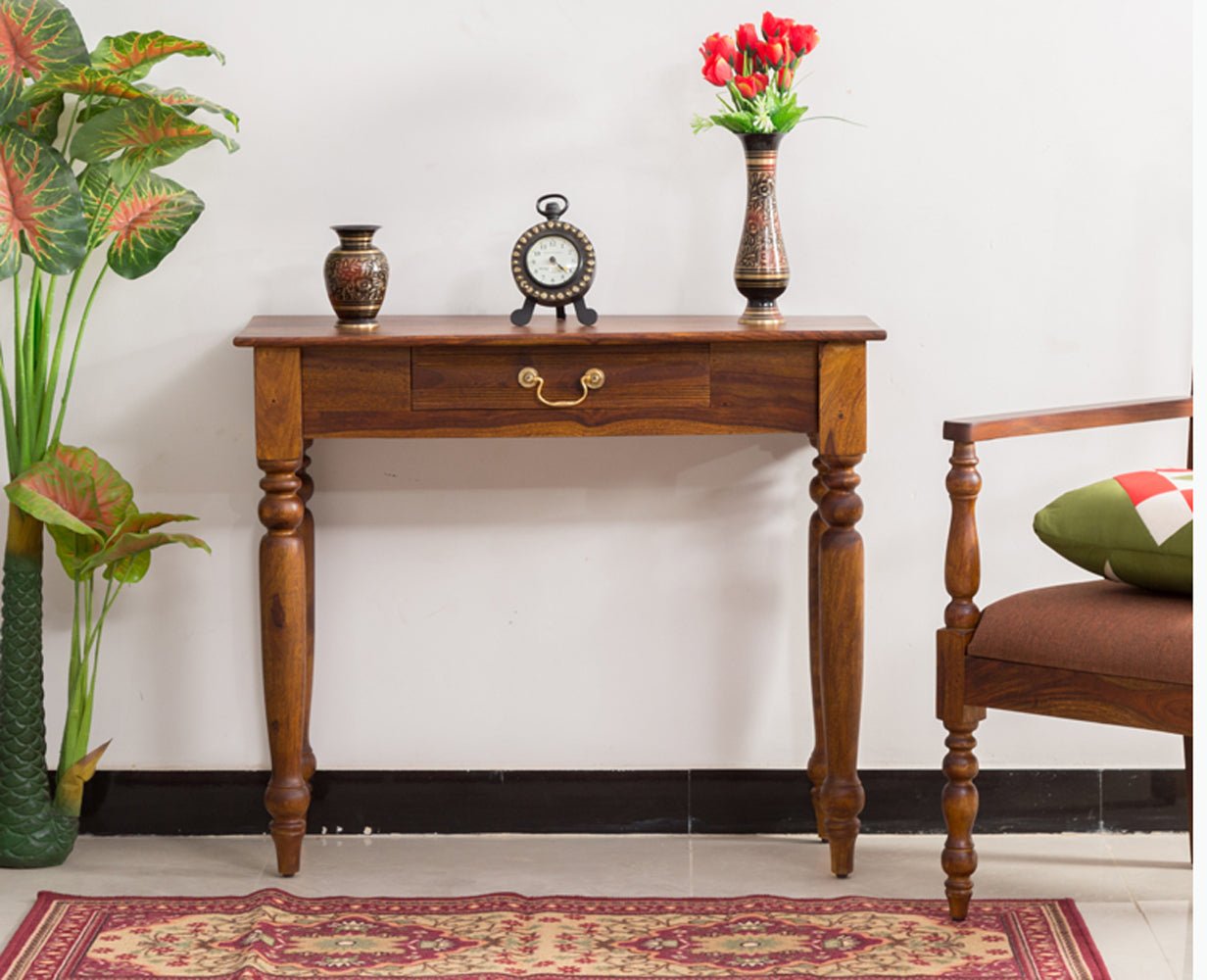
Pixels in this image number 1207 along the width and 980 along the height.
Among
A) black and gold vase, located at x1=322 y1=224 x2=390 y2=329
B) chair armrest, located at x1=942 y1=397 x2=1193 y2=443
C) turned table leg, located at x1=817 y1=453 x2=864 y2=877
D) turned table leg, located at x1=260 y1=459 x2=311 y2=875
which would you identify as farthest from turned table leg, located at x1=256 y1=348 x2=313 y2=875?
chair armrest, located at x1=942 y1=397 x2=1193 y2=443

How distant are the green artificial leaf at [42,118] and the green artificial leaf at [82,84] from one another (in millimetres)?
84

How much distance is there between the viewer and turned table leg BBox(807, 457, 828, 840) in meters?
2.71

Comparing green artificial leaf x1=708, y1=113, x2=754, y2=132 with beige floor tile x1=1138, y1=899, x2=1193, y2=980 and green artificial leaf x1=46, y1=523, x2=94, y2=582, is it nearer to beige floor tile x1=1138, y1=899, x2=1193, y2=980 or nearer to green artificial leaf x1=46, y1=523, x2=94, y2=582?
green artificial leaf x1=46, y1=523, x2=94, y2=582

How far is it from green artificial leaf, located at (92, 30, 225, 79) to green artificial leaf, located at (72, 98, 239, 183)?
0.18 feet

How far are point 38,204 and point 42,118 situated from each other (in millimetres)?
243

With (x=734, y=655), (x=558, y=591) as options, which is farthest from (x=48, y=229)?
(x=734, y=655)

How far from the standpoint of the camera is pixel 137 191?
2.59 metres

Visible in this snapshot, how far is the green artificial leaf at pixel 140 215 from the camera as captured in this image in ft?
8.46

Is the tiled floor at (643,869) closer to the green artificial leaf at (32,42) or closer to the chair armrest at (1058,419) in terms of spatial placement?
the chair armrest at (1058,419)

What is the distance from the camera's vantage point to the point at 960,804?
93.8 inches

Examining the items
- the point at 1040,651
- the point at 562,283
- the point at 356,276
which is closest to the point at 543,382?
the point at 562,283

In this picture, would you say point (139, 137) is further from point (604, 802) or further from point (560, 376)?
point (604, 802)

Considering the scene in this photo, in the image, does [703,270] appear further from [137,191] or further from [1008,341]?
[137,191]

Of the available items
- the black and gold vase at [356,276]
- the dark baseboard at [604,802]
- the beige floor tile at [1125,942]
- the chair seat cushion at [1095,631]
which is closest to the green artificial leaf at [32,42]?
the black and gold vase at [356,276]
